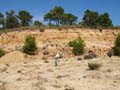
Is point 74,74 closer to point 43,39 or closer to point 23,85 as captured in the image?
point 23,85

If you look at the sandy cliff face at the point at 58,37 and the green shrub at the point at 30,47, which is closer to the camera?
the green shrub at the point at 30,47

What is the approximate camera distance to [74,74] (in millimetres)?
23656

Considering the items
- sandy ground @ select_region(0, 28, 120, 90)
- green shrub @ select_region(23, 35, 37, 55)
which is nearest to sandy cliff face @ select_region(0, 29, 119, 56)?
sandy ground @ select_region(0, 28, 120, 90)

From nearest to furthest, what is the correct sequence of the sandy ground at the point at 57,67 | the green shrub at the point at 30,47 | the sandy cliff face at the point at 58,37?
1. the sandy ground at the point at 57,67
2. the green shrub at the point at 30,47
3. the sandy cliff face at the point at 58,37

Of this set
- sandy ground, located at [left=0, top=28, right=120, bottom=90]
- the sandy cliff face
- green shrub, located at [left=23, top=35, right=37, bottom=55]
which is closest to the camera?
sandy ground, located at [left=0, top=28, right=120, bottom=90]

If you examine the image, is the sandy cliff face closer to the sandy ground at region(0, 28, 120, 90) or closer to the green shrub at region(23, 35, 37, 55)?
the sandy ground at region(0, 28, 120, 90)

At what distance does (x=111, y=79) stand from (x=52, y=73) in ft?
19.2

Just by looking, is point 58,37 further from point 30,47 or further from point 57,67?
point 57,67

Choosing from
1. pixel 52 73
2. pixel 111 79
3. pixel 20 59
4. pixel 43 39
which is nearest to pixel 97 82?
pixel 111 79

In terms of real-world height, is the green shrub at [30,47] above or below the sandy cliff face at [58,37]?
below

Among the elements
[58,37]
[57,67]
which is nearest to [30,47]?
[58,37]

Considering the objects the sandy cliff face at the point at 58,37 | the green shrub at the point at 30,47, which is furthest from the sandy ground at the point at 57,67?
the green shrub at the point at 30,47

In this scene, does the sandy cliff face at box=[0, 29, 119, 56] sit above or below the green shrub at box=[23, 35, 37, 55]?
above

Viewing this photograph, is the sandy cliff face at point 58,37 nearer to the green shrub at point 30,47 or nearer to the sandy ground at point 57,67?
the sandy ground at point 57,67
